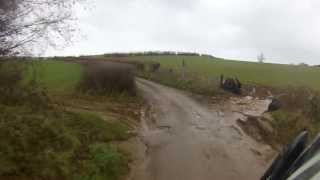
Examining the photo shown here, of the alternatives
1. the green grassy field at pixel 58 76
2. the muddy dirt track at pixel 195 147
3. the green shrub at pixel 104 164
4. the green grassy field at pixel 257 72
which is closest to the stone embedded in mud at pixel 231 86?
the muddy dirt track at pixel 195 147

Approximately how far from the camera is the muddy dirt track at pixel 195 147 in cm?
2172

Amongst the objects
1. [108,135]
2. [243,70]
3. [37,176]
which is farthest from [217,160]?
[243,70]

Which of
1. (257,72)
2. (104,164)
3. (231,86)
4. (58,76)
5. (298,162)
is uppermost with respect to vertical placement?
(298,162)

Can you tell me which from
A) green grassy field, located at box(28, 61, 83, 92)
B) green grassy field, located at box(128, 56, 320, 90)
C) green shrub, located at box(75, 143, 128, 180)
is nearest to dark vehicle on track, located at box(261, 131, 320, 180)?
green shrub, located at box(75, 143, 128, 180)

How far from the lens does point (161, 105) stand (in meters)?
34.2

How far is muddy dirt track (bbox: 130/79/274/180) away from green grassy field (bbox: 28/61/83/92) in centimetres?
411

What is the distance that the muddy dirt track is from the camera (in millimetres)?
21719

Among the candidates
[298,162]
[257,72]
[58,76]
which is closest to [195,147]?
[58,76]

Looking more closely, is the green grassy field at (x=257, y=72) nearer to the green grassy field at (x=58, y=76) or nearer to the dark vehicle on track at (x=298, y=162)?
the green grassy field at (x=58, y=76)

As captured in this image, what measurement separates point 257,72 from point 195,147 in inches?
1465

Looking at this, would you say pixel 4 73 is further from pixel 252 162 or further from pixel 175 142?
pixel 252 162

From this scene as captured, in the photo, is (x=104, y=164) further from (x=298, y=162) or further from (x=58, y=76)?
(x=58, y=76)

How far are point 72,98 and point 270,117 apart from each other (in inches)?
322

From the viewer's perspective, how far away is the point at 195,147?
24781 mm
